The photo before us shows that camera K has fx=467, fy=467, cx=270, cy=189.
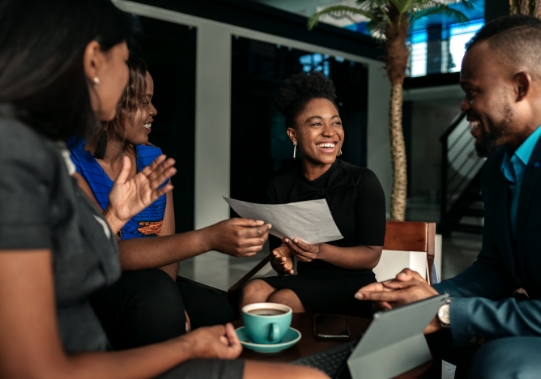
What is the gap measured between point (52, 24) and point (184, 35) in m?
6.32

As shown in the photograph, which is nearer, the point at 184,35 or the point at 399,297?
the point at 399,297

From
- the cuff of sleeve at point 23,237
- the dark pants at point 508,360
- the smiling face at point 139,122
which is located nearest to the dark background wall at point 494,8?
the smiling face at point 139,122

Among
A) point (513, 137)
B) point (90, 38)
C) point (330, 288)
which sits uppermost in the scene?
point (90, 38)

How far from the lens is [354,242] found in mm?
2162

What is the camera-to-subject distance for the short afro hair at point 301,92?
2346 millimetres

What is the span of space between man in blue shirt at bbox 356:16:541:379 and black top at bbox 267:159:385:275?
54 cm

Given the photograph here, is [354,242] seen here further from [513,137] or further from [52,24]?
[52,24]

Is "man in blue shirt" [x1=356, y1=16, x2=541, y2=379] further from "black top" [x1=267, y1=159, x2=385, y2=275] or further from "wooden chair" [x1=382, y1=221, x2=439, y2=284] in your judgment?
"wooden chair" [x1=382, y1=221, x2=439, y2=284]

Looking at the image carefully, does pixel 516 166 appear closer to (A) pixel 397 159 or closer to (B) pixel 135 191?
(B) pixel 135 191

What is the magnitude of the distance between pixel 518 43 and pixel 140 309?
1346 millimetres

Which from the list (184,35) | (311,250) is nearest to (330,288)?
(311,250)

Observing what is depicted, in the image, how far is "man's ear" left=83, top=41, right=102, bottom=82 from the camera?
2.77 feet

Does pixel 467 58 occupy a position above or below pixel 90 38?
above

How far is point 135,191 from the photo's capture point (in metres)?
1.33
